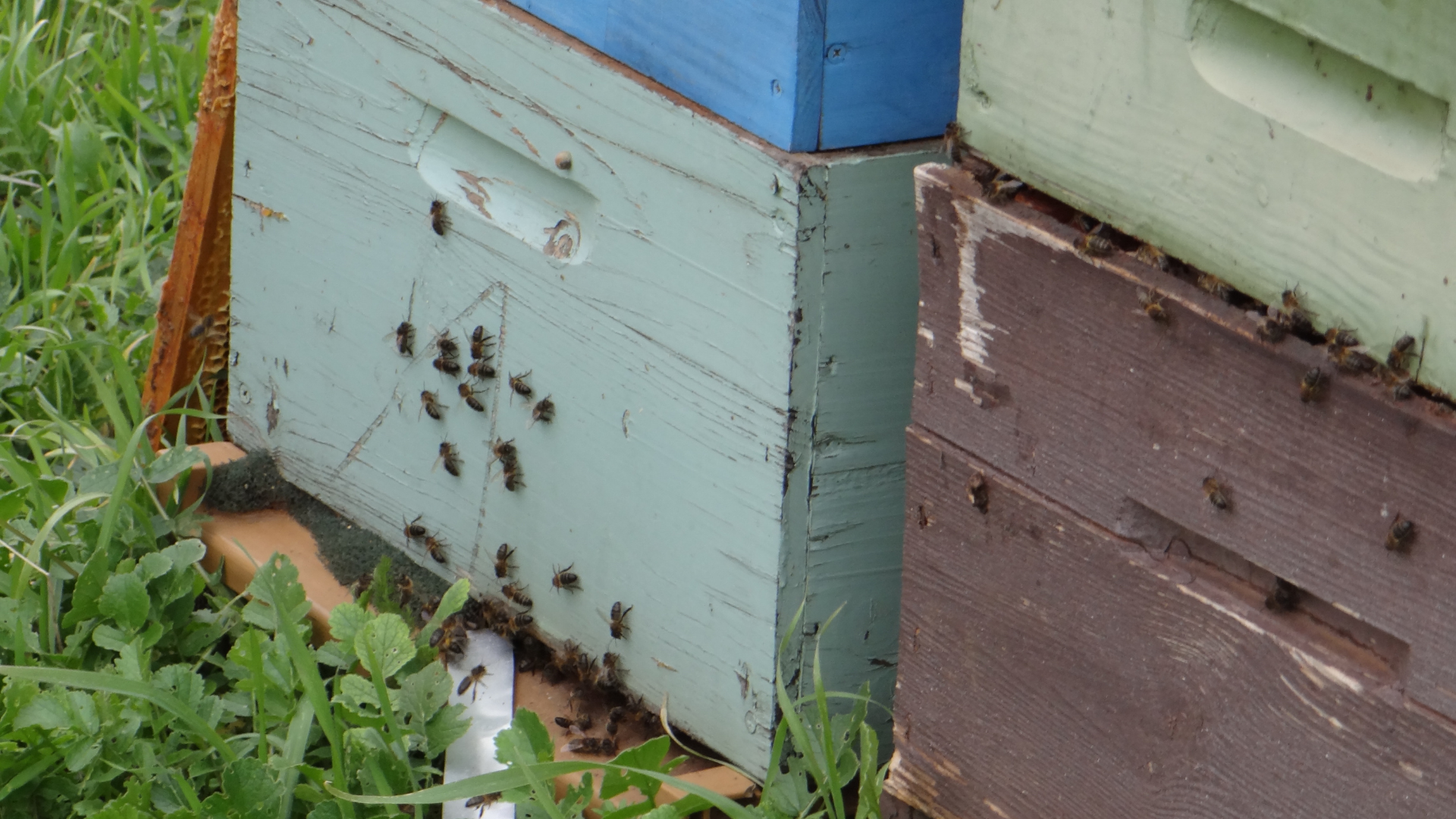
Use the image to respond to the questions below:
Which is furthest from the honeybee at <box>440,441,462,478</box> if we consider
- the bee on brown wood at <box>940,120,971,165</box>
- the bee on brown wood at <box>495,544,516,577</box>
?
the bee on brown wood at <box>940,120,971,165</box>

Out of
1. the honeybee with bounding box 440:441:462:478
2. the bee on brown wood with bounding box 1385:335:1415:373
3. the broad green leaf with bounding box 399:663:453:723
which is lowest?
the broad green leaf with bounding box 399:663:453:723

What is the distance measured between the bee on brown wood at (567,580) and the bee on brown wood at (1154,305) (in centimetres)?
92

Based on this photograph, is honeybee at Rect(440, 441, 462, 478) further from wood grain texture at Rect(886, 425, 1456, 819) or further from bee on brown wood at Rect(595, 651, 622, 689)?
wood grain texture at Rect(886, 425, 1456, 819)

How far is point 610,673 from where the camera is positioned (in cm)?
194

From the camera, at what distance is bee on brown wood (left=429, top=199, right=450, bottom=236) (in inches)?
78.4

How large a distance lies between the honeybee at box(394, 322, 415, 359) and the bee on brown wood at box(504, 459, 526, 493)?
0.25m

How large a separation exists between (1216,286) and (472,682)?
116 cm

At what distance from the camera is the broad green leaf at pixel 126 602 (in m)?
2.04

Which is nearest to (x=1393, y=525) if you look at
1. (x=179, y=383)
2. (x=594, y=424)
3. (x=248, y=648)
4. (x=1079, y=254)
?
(x=1079, y=254)

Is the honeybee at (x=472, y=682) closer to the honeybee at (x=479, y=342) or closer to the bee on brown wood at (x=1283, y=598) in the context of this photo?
the honeybee at (x=479, y=342)

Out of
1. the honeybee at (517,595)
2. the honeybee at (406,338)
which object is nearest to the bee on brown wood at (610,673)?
the honeybee at (517,595)

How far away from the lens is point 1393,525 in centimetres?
115

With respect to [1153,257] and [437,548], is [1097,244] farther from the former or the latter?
[437,548]

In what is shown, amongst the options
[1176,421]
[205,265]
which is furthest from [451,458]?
[1176,421]
